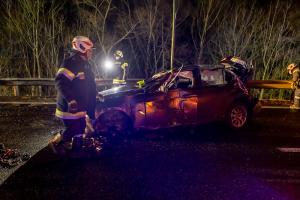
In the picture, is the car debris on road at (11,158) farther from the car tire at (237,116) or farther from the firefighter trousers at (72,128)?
the car tire at (237,116)

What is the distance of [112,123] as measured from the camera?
22.5 feet

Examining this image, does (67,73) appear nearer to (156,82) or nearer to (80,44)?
(80,44)

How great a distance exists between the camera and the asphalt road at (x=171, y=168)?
4.45 m

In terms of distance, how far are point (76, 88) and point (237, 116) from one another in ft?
14.0

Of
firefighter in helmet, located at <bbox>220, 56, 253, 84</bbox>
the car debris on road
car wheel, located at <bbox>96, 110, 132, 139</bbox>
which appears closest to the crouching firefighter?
the car debris on road

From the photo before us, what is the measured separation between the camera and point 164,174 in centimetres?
504

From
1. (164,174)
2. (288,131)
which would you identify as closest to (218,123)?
(288,131)

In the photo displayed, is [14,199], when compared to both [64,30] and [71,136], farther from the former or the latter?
[64,30]

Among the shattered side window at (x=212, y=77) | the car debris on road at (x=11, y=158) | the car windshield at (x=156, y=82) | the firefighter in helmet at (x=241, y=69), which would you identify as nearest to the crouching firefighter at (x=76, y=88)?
the car debris on road at (x=11, y=158)

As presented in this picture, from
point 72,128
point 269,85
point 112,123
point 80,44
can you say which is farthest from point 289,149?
point 269,85

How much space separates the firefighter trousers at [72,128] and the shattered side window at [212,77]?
10.5 ft

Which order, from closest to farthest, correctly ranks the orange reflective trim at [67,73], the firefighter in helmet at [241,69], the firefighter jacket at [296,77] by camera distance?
the orange reflective trim at [67,73]
the firefighter in helmet at [241,69]
the firefighter jacket at [296,77]

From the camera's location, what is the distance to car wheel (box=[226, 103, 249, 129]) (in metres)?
7.68

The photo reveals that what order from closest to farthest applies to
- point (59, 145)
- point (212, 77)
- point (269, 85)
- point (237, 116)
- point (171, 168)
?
point (171, 168) < point (59, 145) < point (212, 77) < point (237, 116) < point (269, 85)
